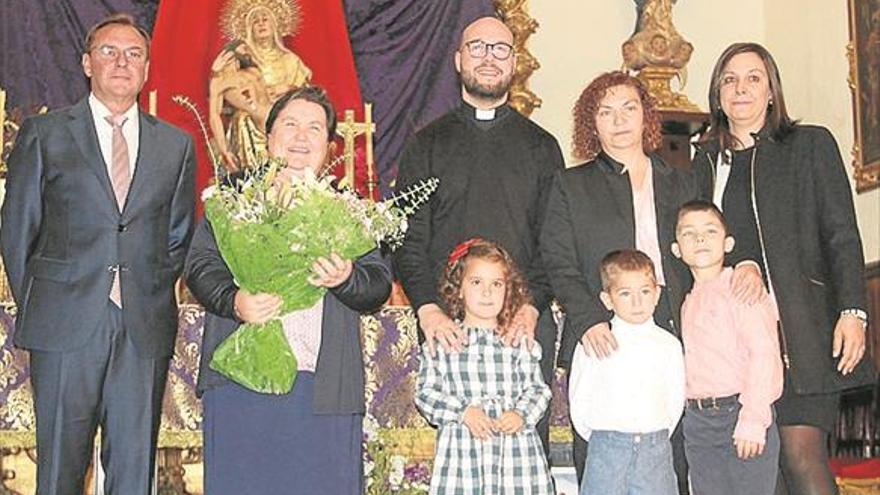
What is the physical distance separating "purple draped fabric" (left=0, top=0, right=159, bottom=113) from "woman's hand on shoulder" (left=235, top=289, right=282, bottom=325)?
4559 mm

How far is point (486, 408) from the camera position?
423 centimetres

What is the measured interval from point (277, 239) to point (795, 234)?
5.00 feet

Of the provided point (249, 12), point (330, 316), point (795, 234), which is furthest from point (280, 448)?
point (249, 12)

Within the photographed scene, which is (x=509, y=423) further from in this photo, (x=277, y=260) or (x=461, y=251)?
(x=277, y=260)

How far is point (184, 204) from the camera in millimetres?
4434

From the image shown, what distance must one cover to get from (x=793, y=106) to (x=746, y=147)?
5001mm

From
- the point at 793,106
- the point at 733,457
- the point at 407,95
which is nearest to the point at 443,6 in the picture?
the point at 407,95

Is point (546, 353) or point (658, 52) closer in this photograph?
point (546, 353)

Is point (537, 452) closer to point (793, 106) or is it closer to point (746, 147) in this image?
point (746, 147)

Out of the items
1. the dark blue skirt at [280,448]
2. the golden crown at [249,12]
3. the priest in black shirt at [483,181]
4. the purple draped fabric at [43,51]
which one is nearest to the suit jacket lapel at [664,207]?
the priest in black shirt at [483,181]

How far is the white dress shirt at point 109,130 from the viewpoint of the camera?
173 inches

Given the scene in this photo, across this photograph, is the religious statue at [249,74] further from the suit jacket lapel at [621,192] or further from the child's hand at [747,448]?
the child's hand at [747,448]

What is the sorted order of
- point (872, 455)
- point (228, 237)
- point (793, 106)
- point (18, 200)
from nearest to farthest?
point (228, 237) < point (18, 200) < point (872, 455) < point (793, 106)

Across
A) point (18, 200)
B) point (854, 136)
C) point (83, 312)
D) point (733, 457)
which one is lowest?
point (733, 457)
